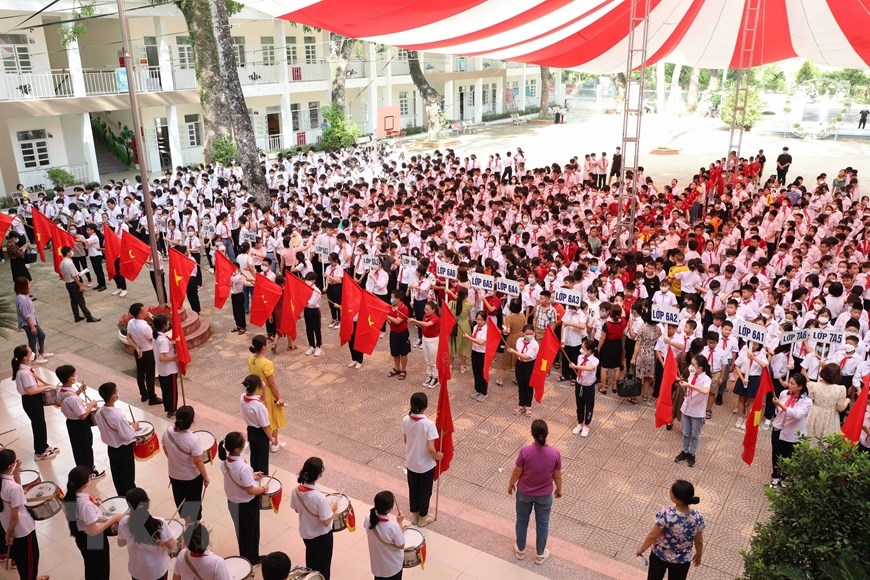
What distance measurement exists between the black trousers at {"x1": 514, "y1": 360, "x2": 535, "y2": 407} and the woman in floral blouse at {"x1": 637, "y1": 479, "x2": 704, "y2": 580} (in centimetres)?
315

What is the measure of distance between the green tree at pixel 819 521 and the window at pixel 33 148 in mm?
22797

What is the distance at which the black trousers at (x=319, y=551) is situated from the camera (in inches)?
187

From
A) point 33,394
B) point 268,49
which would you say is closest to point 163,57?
point 268,49

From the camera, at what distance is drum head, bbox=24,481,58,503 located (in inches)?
200

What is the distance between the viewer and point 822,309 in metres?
7.52

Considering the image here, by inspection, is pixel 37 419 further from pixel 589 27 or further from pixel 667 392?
pixel 589 27

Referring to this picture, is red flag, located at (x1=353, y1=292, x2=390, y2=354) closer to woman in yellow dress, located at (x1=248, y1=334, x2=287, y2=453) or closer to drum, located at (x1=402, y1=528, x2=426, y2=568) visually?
woman in yellow dress, located at (x1=248, y1=334, x2=287, y2=453)

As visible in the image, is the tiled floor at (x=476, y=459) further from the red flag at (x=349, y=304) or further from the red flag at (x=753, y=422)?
the red flag at (x=349, y=304)

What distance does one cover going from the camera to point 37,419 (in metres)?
6.90

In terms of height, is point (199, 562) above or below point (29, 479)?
above

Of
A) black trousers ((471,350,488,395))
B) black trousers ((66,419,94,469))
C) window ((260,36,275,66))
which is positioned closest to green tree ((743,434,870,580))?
black trousers ((471,350,488,395))

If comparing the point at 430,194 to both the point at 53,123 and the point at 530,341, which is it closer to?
the point at 530,341

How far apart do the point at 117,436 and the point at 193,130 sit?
900 inches

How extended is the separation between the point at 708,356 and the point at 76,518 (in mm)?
6116
